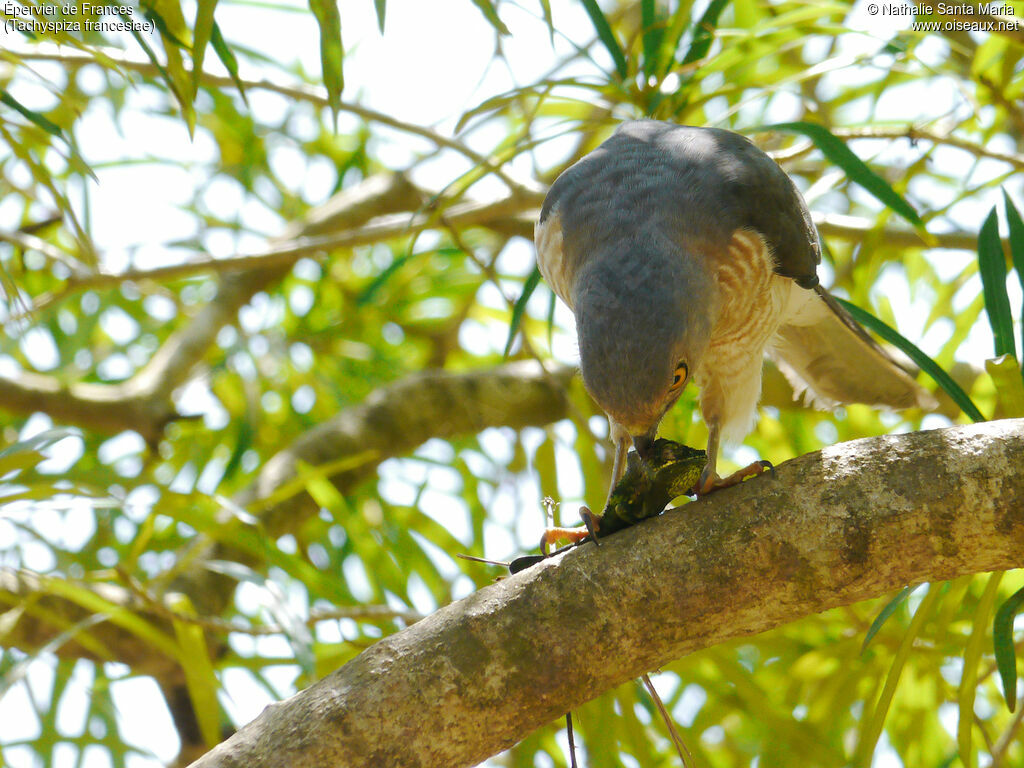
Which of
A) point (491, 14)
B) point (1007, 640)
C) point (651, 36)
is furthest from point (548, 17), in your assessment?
point (1007, 640)

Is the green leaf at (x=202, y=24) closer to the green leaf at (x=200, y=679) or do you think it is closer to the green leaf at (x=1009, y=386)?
the green leaf at (x=200, y=679)

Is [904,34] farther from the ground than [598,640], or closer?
farther from the ground

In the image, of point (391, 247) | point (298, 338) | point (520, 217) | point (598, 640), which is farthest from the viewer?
point (391, 247)

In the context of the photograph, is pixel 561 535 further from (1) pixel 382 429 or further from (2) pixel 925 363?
(1) pixel 382 429

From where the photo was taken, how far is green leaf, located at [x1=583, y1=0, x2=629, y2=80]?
315cm

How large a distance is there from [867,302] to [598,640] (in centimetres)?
241

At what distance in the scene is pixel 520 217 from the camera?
4.39 m

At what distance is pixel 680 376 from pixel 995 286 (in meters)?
0.88

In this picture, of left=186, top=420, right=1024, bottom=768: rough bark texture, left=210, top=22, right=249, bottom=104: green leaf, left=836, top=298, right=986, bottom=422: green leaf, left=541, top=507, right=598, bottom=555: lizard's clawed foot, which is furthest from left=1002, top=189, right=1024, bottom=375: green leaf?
left=210, top=22, right=249, bottom=104: green leaf

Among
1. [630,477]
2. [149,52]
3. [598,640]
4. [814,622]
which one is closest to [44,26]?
[149,52]

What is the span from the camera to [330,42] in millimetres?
2592

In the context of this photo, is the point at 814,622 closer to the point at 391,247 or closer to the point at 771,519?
the point at 771,519

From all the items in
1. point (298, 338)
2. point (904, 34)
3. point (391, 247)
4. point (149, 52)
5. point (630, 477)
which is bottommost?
point (630, 477)

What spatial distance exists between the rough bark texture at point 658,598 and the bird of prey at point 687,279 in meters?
0.35
